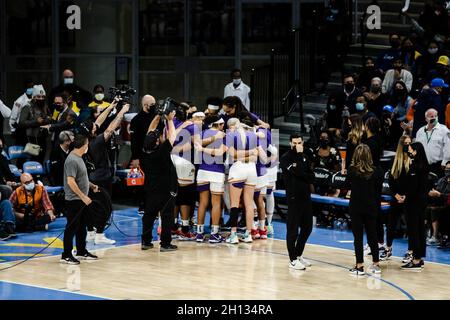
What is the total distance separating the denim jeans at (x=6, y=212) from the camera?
14633mm

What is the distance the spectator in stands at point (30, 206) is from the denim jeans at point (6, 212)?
1.17 ft

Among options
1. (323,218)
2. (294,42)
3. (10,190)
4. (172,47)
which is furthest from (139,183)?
(172,47)

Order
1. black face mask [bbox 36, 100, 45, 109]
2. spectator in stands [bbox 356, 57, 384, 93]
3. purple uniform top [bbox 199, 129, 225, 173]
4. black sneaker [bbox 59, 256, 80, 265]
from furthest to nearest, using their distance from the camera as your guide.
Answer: spectator in stands [bbox 356, 57, 384, 93] → black face mask [bbox 36, 100, 45, 109] → purple uniform top [bbox 199, 129, 225, 173] → black sneaker [bbox 59, 256, 80, 265]

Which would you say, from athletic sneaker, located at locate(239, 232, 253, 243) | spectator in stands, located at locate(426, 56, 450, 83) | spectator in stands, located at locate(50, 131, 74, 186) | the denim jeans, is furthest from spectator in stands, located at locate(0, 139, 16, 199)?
spectator in stands, located at locate(426, 56, 450, 83)

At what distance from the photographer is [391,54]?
19.5 m

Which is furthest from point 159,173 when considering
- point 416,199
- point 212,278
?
point 416,199

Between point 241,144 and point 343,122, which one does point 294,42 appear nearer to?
point 343,122

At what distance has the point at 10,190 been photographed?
49.5 feet

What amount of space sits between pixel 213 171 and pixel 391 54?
690 centimetres

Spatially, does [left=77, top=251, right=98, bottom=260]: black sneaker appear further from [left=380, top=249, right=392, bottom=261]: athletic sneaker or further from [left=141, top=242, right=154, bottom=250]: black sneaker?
[left=380, top=249, right=392, bottom=261]: athletic sneaker

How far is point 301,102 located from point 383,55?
194 cm

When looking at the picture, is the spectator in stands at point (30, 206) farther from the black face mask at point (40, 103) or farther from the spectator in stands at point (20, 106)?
the spectator in stands at point (20, 106)

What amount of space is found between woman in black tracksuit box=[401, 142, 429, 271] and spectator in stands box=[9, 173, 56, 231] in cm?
579

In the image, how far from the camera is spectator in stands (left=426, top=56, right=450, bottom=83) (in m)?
17.6
